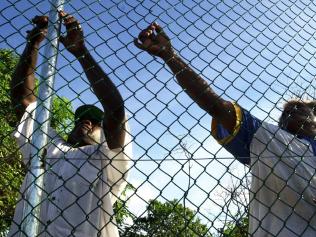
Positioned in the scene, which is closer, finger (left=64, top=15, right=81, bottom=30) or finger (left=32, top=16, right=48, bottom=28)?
finger (left=64, top=15, right=81, bottom=30)

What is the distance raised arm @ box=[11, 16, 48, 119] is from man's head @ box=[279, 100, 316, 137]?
4.53 feet

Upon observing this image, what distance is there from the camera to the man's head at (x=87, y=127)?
2744mm

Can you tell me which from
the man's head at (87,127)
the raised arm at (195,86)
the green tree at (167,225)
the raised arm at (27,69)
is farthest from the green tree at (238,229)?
the raised arm at (27,69)

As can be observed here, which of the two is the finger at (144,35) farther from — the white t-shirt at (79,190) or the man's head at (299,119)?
the man's head at (299,119)

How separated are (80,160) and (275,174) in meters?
1.02

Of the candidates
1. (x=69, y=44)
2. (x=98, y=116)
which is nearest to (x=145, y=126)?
(x=69, y=44)

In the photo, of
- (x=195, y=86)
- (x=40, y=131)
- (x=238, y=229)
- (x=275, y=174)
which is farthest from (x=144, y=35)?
(x=238, y=229)

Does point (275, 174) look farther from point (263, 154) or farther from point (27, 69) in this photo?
point (27, 69)

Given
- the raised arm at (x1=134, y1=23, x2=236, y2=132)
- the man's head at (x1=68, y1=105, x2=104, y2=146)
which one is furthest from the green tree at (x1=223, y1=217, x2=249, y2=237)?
the man's head at (x1=68, y1=105, x2=104, y2=146)

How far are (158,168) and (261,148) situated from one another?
0.55 meters

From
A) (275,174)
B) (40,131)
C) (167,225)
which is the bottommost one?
(275,174)

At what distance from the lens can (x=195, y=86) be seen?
228 centimetres

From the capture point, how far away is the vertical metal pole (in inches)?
65.1

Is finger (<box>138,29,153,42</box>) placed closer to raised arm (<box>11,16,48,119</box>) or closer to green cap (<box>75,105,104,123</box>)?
raised arm (<box>11,16,48,119</box>)
